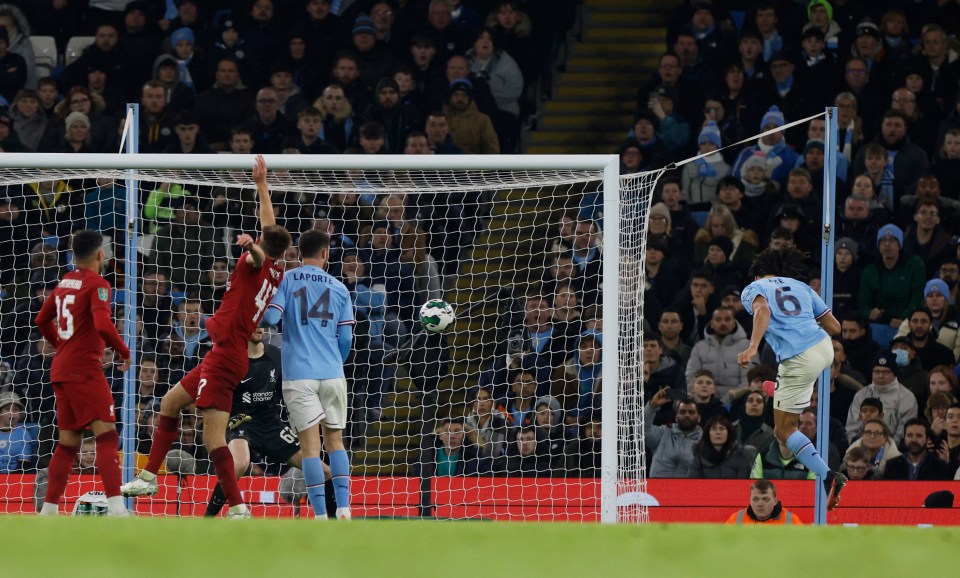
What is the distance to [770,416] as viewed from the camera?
35.6 ft

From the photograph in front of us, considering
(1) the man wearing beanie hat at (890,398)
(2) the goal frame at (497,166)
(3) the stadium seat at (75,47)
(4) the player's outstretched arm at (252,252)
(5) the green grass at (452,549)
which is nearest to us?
(5) the green grass at (452,549)

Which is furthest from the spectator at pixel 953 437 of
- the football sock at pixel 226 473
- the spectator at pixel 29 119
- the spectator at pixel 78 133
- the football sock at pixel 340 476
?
the spectator at pixel 29 119

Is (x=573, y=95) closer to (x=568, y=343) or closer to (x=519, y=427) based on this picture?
(x=568, y=343)

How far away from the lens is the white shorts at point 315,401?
799 centimetres

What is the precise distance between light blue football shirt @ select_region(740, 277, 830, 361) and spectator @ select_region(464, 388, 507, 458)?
2238 millimetres

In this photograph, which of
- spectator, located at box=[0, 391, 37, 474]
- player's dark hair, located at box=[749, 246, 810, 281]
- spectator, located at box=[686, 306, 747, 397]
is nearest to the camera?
player's dark hair, located at box=[749, 246, 810, 281]

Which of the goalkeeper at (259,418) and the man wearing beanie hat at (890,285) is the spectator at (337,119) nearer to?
the goalkeeper at (259,418)

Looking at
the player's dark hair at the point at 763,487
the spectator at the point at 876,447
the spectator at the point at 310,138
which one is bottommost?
the player's dark hair at the point at 763,487

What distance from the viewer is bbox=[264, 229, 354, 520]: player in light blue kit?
801 centimetres

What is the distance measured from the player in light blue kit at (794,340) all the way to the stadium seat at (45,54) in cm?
870

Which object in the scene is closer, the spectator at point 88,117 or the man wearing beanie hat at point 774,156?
the man wearing beanie hat at point 774,156

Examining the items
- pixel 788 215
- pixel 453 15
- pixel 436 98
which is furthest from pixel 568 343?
pixel 453 15

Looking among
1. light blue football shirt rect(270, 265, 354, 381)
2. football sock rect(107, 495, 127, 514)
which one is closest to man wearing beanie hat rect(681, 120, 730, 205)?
light blue football shirt rect(270, 265, 354, 381)

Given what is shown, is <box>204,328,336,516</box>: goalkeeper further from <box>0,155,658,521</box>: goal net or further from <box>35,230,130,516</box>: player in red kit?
<box>35,230,130,516</box>: player in red kit
